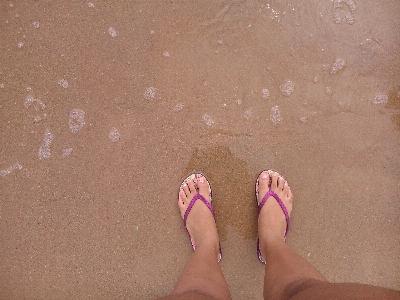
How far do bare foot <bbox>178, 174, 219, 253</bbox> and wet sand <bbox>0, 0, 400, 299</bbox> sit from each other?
0.15ft

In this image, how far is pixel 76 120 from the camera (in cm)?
151

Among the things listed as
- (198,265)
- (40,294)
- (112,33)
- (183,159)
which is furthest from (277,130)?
(40,294)

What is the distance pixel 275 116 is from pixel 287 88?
15 cm

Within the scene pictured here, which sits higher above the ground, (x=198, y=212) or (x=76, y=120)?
(x=76, y=120)

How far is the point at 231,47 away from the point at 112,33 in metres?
0.59

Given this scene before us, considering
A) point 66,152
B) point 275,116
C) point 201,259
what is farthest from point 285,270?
point 66,152

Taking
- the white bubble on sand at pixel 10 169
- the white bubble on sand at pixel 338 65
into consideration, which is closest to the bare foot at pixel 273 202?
the white bubble on sand at pixel 338 65

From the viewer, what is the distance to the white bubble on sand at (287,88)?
59.8 inches

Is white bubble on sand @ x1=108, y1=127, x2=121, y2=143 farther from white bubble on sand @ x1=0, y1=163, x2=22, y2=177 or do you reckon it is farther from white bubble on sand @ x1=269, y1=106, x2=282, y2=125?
white bubble on sand @ x1=269, y1=106, x2=282, y2=125

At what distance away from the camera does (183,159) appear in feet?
4.98

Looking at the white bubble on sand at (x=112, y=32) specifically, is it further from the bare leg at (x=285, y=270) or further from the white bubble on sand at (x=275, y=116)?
the bare leg at (x=285, y=270)

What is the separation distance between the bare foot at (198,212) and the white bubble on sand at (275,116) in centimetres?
44

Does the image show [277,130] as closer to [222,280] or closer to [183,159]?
[183,159]

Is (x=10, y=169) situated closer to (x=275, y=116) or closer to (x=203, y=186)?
(x=203, y=186)
